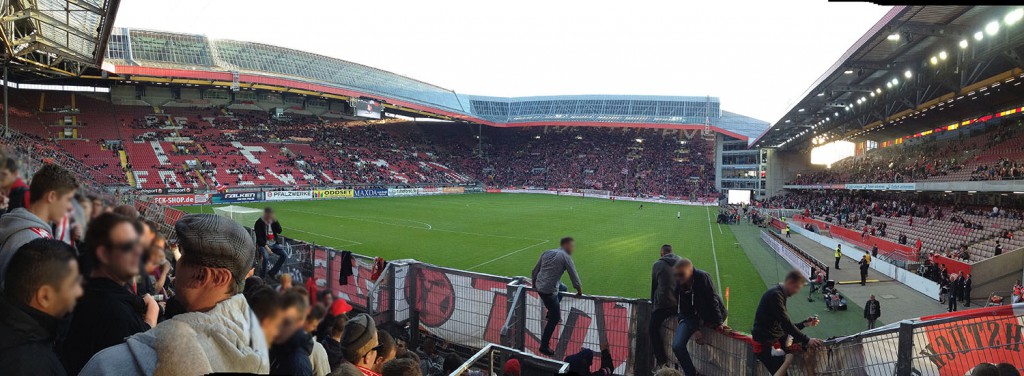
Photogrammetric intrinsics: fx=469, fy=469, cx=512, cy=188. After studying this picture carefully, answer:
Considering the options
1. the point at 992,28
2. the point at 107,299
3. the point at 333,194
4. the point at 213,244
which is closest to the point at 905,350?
the point at 213,244

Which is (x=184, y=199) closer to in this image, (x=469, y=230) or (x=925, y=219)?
(x=469, y=230)

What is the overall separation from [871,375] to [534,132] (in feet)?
248

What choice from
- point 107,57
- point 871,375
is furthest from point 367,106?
point 871,375

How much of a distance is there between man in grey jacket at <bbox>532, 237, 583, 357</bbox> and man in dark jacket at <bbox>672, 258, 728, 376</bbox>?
1.41 meters

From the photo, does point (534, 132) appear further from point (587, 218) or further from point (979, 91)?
point (979, 91)

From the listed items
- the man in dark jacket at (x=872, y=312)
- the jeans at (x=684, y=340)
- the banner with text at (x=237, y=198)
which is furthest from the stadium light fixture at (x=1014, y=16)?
the banner with text at (x=237, y=198)

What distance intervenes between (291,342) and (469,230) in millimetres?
26265

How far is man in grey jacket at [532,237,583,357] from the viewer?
645 centimetres

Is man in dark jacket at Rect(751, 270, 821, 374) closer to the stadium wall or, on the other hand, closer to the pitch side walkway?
the pitch side walkway

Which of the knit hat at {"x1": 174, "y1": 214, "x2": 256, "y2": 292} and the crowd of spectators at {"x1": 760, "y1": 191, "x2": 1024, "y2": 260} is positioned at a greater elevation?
the knit hat at {"x1": 174, "y1": 214, "x2": 256, "y2": 292}

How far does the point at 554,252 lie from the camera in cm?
658

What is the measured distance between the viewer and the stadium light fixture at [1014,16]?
12736mm

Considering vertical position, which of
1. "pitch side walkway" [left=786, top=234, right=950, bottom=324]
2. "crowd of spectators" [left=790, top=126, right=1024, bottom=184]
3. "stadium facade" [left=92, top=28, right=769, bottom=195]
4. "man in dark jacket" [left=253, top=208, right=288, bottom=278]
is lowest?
"pitch side walkway" [left=786, top=234, right=950, bottom=324]

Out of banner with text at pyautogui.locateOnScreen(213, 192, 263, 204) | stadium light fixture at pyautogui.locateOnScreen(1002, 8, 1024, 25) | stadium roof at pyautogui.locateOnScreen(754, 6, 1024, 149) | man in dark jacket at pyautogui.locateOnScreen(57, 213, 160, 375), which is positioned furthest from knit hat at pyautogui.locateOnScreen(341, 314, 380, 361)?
banner with text at pyautogui.locateOnScreen(213, 192, 263, 204)
